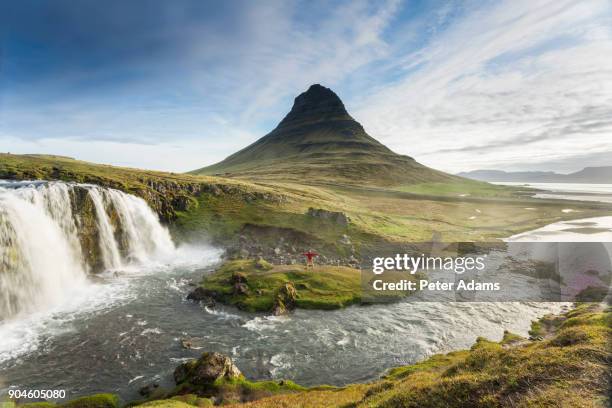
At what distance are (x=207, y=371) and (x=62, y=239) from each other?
3893 centimetres

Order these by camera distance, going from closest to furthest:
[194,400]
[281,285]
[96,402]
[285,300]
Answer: [194,400] < [96,402] < [285,300] < [281,285]

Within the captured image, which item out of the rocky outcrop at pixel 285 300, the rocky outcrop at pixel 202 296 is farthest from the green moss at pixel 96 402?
the rocky outcrop at pixel 285 300

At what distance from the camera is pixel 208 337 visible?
1204 inches

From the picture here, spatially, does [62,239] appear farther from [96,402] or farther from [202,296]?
[96,402]

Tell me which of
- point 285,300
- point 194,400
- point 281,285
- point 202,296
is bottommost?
point 202,296

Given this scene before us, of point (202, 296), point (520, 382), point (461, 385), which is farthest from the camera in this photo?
point (202, 296)

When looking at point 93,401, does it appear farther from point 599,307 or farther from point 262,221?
point 262,221

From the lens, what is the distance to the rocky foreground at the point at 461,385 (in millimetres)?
12406

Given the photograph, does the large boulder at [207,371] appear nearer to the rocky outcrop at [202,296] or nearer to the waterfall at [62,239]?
the rocky outcrop at [202,296]

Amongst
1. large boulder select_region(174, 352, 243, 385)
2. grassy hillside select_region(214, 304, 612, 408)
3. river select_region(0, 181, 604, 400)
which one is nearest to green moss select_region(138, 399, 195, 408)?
large boulder select_region(174, 352, 243, 385)

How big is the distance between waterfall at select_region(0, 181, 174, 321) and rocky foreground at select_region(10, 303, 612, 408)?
2329 centimetres

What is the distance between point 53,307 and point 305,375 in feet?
107

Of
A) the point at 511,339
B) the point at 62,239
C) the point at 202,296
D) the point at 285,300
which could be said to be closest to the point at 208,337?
the point at 202,296

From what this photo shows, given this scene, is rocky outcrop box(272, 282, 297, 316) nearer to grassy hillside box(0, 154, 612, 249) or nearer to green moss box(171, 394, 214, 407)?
green moss box(171, 394, 214, 407)
